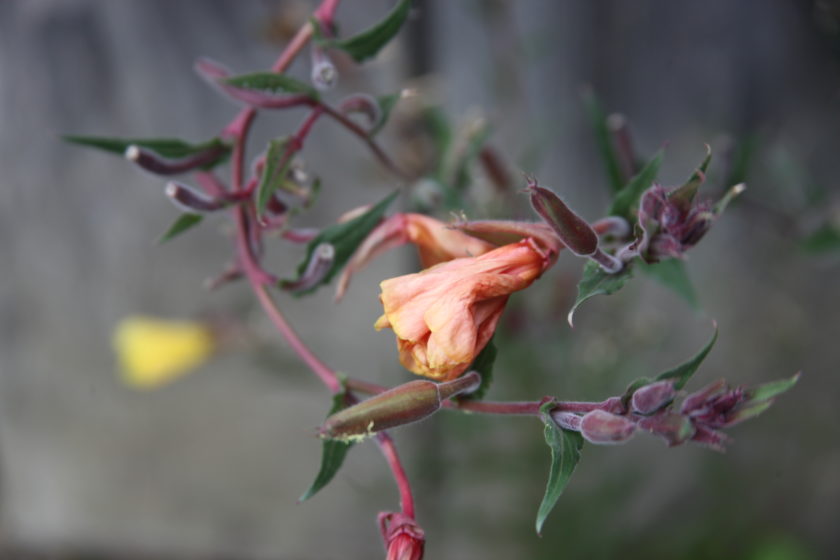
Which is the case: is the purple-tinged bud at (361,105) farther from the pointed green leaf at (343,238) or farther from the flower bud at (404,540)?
the flower bud at (404,540)

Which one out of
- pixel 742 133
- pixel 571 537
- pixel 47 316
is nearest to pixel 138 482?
pixel 47 316

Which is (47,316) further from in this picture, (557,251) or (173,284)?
(557,251)

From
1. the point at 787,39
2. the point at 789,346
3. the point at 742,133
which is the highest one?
the point at 787,39

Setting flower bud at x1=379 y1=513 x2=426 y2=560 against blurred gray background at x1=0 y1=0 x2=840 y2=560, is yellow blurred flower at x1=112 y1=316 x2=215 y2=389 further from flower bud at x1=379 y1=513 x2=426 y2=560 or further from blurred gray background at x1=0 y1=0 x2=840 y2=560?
flower bud at x1=379 y1=513 x2=426 y2=560

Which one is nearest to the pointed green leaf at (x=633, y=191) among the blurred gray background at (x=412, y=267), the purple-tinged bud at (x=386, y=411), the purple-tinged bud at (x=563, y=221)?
the purple-tinged bud at (x=563, y=221)

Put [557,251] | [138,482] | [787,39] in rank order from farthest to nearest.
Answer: [138,482], [787,39], [557,251]

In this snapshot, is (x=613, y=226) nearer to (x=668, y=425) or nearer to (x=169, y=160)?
(x=668, y=425)
